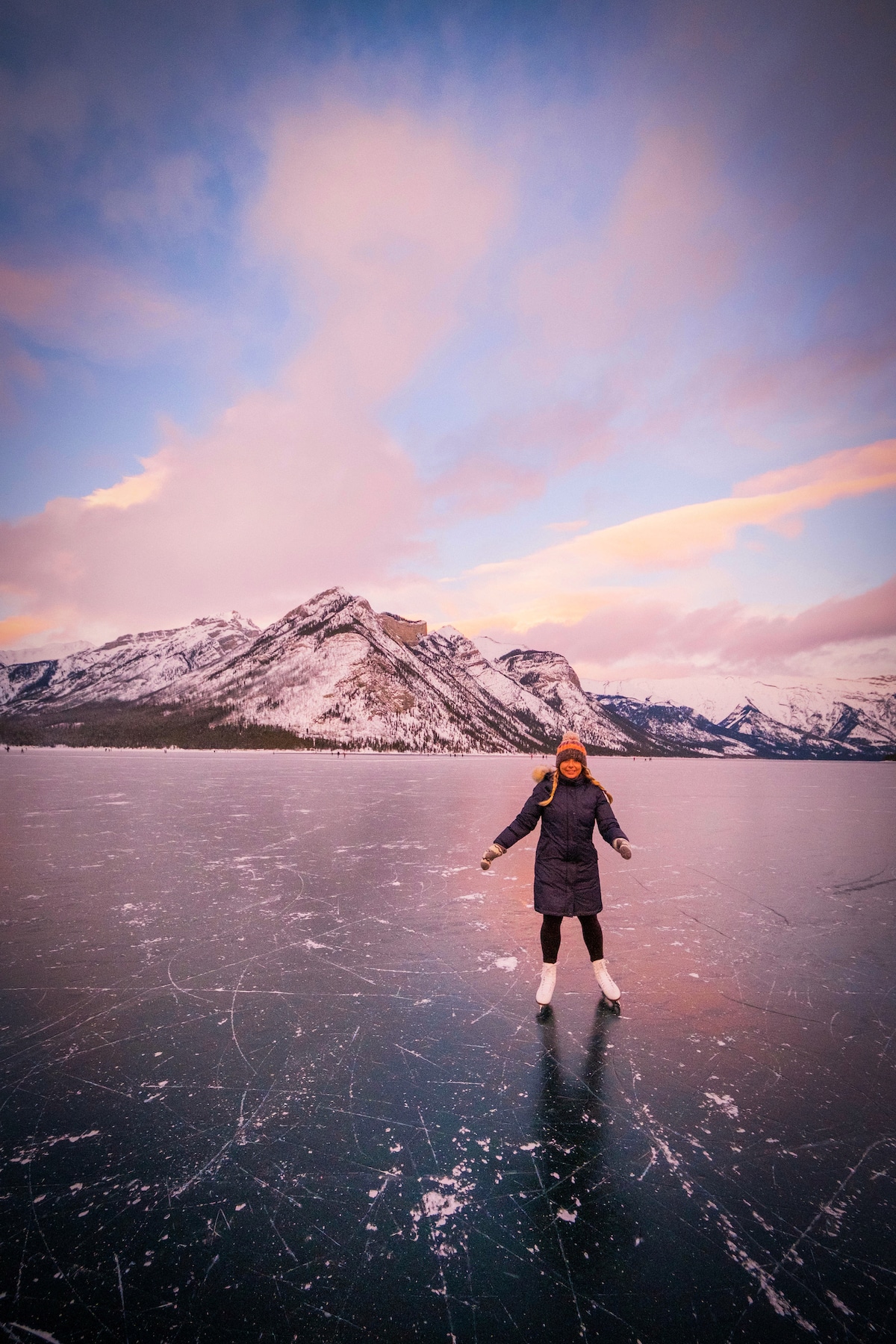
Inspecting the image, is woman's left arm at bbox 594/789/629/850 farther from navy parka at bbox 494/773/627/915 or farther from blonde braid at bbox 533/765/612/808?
blonde braid at bbox 533/765/612/808

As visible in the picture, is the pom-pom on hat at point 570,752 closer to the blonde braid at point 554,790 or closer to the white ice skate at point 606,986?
the blonde braid at point 554,790

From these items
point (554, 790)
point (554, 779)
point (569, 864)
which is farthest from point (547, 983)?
point (554, 779)

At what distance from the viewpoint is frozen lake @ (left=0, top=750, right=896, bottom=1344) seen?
2.80m

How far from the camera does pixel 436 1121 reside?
4094 mm

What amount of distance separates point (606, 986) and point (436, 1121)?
2.52 metres

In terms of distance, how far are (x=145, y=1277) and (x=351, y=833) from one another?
13.0 meters

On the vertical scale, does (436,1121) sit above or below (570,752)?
below

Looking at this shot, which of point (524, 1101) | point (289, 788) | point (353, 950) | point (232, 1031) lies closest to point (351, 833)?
point (353, 950)

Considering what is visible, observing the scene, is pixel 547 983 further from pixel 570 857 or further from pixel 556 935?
pixel 570 857

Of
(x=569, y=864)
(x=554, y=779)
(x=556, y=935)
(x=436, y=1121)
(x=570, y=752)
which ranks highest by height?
(x=570, y=752)

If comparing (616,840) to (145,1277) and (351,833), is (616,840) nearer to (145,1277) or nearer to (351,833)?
(145,1277)

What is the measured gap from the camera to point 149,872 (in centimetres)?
1080

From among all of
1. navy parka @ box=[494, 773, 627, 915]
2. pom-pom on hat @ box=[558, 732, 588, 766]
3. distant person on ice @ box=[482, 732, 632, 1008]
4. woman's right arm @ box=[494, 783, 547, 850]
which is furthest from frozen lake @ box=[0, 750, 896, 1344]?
pom-pom on hat @ box=[558, 732, 588, 766]

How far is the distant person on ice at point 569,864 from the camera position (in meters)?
5.94
